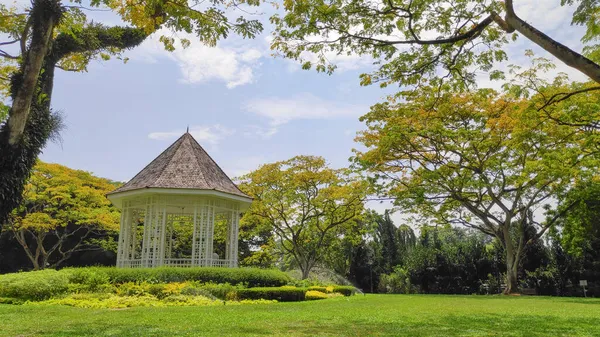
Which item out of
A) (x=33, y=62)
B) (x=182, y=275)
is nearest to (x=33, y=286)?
(x=182, y=275)

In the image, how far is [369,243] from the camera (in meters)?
31.4

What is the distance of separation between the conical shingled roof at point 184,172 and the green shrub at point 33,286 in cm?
459

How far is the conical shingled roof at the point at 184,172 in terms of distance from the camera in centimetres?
1553

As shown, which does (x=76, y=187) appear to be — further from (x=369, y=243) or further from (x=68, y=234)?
(x=369, y=243)

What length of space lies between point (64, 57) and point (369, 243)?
25.8 metres

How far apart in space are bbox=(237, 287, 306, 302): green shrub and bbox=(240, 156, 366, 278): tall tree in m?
10.1

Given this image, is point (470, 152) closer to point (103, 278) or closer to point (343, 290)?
point (343, 290)

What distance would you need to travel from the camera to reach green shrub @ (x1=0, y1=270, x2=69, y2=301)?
10602mm

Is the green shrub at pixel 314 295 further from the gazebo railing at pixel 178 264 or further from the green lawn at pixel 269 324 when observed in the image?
the green lawn at pixel 269 324

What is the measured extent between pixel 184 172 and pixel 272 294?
6097mm

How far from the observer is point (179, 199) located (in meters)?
16.0

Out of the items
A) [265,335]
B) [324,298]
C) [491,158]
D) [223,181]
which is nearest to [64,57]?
[265,335]

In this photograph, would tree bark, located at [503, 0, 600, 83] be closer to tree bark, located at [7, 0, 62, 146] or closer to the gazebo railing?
tree bark, located at [7, 0, 62, 146]

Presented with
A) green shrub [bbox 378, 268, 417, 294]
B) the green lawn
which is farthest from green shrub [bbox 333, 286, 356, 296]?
green shrub [bbox 378, 268, 417, 294]
